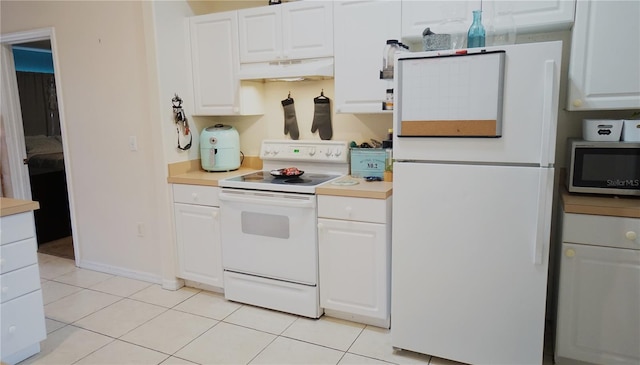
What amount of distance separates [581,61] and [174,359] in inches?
105

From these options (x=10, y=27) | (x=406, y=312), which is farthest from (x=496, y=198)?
(x=10, y=27)

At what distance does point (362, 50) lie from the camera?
2600 millimetres

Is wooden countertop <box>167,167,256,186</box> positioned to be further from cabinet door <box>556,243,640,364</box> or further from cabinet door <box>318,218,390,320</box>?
cabinet door <box>556,243,640,364</box>

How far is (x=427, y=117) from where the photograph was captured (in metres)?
2.02

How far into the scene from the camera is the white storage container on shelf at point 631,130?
6.54 feet

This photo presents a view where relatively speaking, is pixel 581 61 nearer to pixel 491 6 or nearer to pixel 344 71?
pixel 491 6

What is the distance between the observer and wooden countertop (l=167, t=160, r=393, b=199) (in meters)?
2.40

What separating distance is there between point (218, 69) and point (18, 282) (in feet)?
6.11

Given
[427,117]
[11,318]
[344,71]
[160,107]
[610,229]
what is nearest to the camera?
[610,229]

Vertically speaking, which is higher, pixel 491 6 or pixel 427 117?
pixel 491 6

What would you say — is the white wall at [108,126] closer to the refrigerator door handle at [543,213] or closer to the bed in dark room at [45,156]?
the bed in dark room at [45,156]

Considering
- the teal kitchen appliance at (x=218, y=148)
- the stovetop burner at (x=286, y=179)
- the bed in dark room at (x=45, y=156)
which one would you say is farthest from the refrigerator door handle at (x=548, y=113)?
the bed in dark room at (x=45, y=156)

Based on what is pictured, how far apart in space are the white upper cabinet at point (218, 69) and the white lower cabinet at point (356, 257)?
1132 millimetres

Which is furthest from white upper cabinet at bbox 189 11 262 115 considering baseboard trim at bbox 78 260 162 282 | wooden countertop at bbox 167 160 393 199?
baseboard trim at bbox 78 260 162 282
